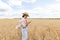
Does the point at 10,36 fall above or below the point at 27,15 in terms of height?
below

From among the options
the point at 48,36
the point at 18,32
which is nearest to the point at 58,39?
the point at 48,36

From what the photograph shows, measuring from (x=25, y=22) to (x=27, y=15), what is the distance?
0.18 meters

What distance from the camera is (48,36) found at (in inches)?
209

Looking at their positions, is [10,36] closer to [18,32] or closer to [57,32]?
[18,32]

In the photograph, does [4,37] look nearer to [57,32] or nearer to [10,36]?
[10,36]

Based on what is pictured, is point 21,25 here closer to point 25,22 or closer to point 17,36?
point 25,22

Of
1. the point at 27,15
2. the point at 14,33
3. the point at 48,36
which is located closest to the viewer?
the point at 27,15

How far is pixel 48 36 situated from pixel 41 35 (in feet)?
0.66

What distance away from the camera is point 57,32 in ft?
18.6

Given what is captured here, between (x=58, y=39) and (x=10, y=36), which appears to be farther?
(x=10, y=36)

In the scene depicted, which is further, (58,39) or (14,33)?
(14,33)

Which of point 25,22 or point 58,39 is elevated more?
point 25,22

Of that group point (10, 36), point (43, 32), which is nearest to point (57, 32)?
point (43, 32)

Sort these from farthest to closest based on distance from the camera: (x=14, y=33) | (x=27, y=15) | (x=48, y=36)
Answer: (x=14, y=33)
(x=48, y=36)
(x=27, y=15)
